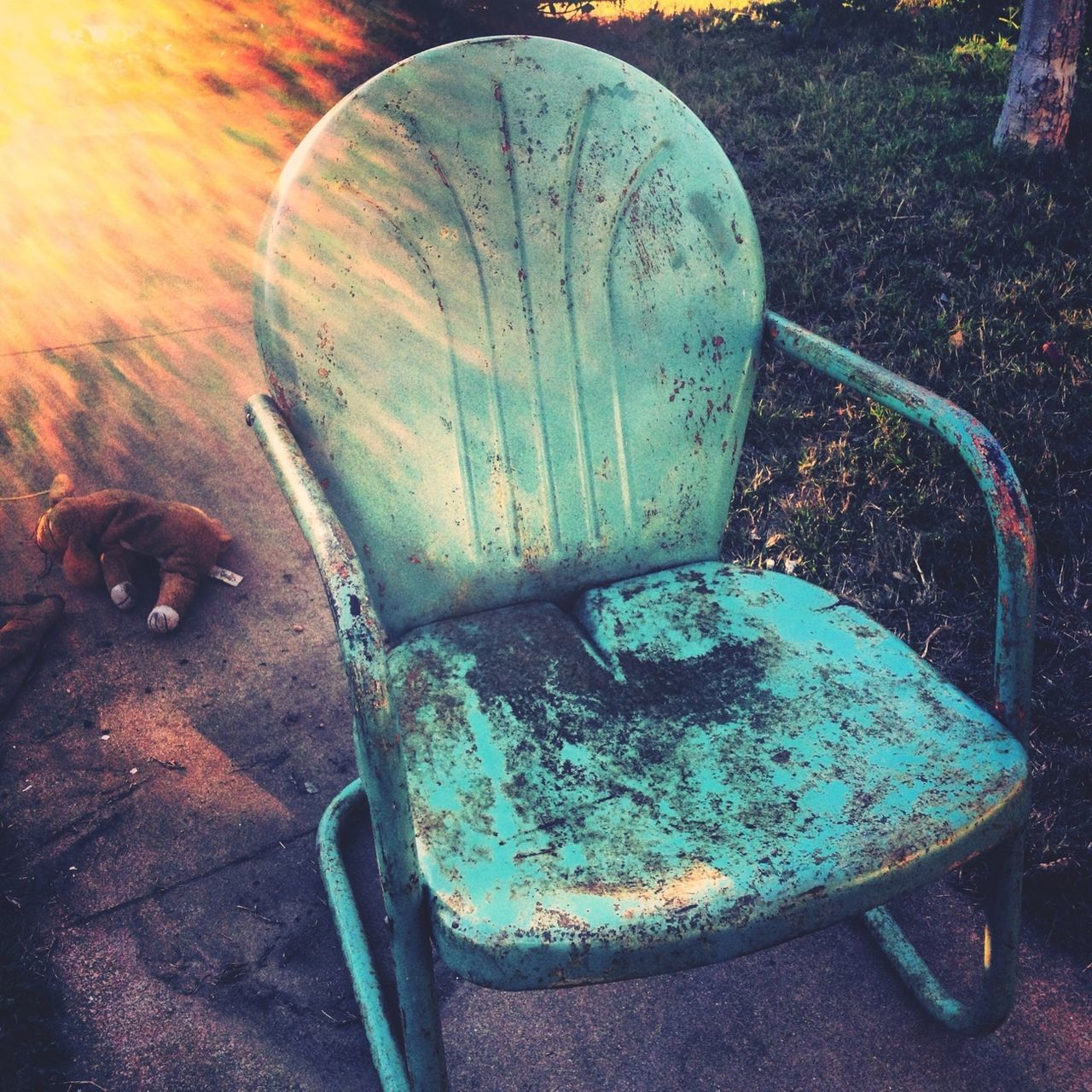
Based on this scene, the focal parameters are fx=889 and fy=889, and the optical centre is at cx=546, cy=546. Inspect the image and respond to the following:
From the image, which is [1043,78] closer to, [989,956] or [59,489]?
[989,956]

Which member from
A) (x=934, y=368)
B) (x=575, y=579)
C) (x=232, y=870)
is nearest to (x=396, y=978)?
(x=575, y=579)

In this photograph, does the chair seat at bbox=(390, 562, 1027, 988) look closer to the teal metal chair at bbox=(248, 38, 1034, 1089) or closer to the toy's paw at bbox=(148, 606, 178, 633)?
the teal metal chair at bbox=(248, 38, 1034, 1089)

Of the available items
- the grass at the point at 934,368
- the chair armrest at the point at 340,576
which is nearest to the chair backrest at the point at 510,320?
the chair armrest at the point at 340,576

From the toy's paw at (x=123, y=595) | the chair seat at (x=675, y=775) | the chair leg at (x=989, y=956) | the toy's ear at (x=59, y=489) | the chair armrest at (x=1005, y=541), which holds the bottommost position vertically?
the chair leg at (x=989, y=956)

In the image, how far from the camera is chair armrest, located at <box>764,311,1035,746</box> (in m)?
0.95

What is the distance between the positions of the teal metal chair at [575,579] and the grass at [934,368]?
720 mm

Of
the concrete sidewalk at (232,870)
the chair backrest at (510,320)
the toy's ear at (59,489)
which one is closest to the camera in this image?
the chair backrest at (510,320)

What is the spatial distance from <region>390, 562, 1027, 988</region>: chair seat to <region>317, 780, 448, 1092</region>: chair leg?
0.14 feet

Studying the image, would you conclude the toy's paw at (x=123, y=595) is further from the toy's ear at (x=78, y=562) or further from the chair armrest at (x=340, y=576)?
the chair armrest at (x=340, y=576)

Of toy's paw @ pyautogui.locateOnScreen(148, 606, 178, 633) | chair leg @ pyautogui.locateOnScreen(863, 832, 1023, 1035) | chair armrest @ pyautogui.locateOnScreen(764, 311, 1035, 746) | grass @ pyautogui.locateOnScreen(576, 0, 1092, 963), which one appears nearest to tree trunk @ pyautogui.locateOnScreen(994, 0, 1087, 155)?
grass @ pyautogui.locateOnScreen(576, 0, 1092, 963)

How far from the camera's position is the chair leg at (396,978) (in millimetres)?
837

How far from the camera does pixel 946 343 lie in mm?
2559

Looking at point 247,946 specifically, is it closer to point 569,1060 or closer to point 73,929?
point 73,929

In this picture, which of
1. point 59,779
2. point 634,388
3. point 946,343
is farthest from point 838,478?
point 59,779
